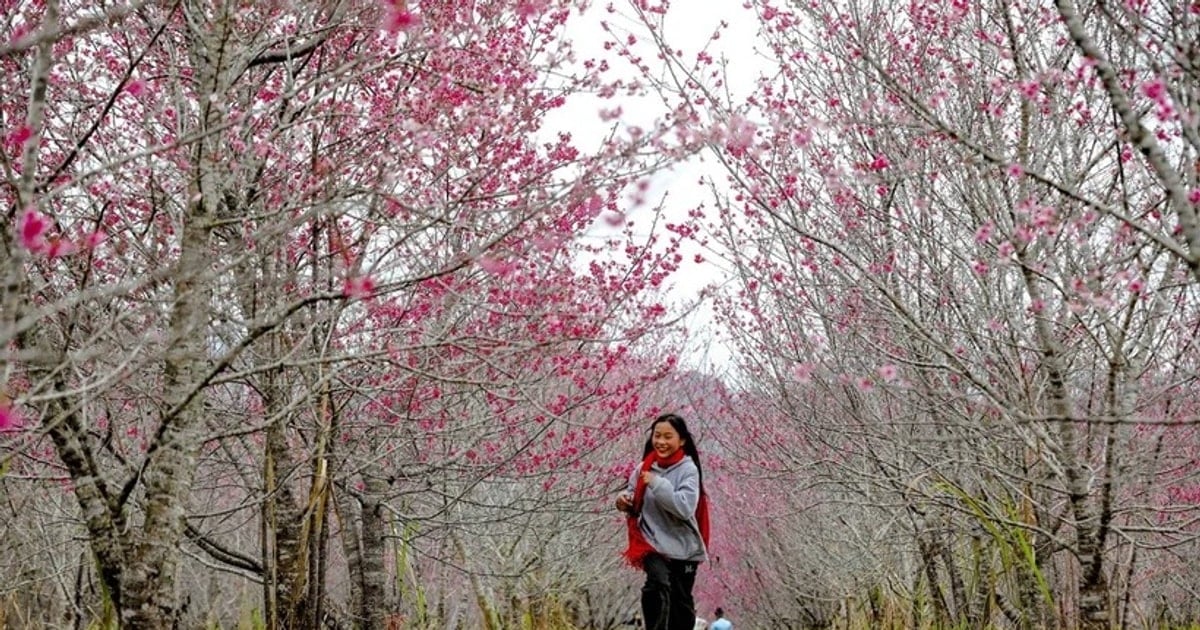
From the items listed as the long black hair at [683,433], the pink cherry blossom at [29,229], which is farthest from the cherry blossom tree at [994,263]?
the pink cherry blossom at [29,229]

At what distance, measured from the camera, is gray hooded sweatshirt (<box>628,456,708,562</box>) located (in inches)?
227

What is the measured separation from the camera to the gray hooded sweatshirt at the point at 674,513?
5.77 meters

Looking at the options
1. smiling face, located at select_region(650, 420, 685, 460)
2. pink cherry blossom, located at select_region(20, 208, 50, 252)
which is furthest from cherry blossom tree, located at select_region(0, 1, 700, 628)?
smiling face, located at select_region(650, 420, 685, 460)

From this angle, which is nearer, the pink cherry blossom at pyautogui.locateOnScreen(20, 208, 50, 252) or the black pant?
the pink cherry blossom at pyautogui.locateOnScreen(20, 208, 50, 252)

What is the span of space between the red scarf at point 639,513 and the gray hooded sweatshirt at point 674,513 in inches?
1.2

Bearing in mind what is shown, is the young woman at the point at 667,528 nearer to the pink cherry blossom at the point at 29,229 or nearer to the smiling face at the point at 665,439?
the smiling face at the point at 665,439

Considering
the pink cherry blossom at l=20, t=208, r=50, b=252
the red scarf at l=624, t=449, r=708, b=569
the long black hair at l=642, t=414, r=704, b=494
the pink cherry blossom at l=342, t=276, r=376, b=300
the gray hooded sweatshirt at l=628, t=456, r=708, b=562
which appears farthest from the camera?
the long black hair at l=642, t=414, r=704, b=494

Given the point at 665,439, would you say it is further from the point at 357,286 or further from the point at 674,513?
the point at 357,286

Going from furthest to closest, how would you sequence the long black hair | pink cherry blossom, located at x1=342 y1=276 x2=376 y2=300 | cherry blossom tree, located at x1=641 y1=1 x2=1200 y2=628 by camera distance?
1. the long black hair
2. cherry blossom tree, located at x1=641 y1=1 x2=1200 y2=628
3. pink cherry blossom, located at x1=342 y1=276 x2=376 y2=300

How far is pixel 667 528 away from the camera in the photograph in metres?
5.92

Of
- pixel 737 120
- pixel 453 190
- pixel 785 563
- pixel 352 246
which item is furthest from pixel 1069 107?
pixel 785 563

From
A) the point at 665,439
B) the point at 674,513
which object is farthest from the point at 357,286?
the point at 665,439

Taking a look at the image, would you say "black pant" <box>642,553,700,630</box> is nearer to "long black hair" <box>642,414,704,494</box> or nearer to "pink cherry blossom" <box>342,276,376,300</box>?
"long black hair" <box>642,414,704,494</box>

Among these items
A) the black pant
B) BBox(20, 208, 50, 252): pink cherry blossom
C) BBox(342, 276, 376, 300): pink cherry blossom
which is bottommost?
the black pant
